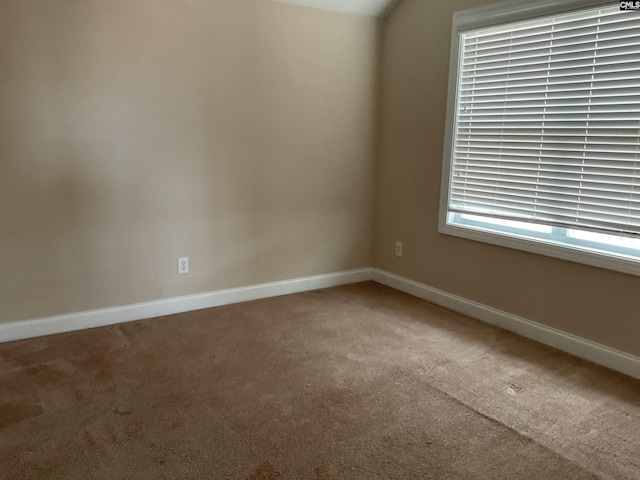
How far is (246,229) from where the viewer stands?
3816mm

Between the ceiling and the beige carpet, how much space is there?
95.6 inches

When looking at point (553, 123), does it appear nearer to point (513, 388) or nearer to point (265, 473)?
point (513, 388)

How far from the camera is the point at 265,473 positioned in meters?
1.89

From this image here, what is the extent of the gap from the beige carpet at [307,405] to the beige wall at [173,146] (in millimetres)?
488

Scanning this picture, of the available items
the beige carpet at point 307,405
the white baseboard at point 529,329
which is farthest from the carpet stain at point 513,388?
the white baseboard at point 529,329

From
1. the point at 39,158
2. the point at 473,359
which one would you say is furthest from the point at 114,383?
the point at 473,359

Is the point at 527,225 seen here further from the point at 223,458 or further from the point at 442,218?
the point at 223,458

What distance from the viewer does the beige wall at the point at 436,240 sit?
288cm

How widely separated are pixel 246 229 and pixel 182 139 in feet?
2.72

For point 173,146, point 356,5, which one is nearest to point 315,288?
point 173,146

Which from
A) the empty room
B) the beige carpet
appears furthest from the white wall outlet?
the beige carpet

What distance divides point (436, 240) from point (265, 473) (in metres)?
2.47

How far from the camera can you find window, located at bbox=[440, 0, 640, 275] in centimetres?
271

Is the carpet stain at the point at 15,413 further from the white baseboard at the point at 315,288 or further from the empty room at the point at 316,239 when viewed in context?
the white baseboard at the point at 315,288
